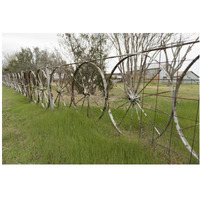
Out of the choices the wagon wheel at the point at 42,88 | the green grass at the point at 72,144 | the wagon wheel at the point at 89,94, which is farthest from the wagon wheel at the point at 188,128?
the wagon wheel at the point at 42,88

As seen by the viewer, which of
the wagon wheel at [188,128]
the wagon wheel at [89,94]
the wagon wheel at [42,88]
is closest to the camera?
the wagon wheel at [188,128]

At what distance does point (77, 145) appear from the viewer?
1983 mm

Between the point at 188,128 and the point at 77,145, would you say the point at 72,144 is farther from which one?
the point at 188,128

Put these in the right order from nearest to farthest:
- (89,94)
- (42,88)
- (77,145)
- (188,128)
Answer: (77,145), (188,128), (89,94), (42,88)

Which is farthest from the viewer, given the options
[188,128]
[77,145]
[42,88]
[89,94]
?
[42,88]

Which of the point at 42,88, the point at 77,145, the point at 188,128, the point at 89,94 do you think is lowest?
the point at 77,145

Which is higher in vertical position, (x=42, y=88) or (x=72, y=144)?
(x=42, y=88)

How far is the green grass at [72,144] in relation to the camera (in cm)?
174

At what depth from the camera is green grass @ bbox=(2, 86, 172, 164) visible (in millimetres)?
1736

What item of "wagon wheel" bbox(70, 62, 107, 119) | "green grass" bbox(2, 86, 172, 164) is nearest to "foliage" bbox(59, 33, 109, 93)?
"wagon wheel" bbox(70, 62, 107, 119)

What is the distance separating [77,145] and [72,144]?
91mm

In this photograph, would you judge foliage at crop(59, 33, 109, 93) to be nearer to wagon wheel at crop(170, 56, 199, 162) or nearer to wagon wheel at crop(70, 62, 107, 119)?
wagon wheel at crop(70, 62, 107, 119)

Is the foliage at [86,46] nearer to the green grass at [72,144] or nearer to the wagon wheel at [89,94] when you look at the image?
the wagon wheel at [89,94]

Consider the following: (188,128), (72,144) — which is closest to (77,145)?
(72,144)
